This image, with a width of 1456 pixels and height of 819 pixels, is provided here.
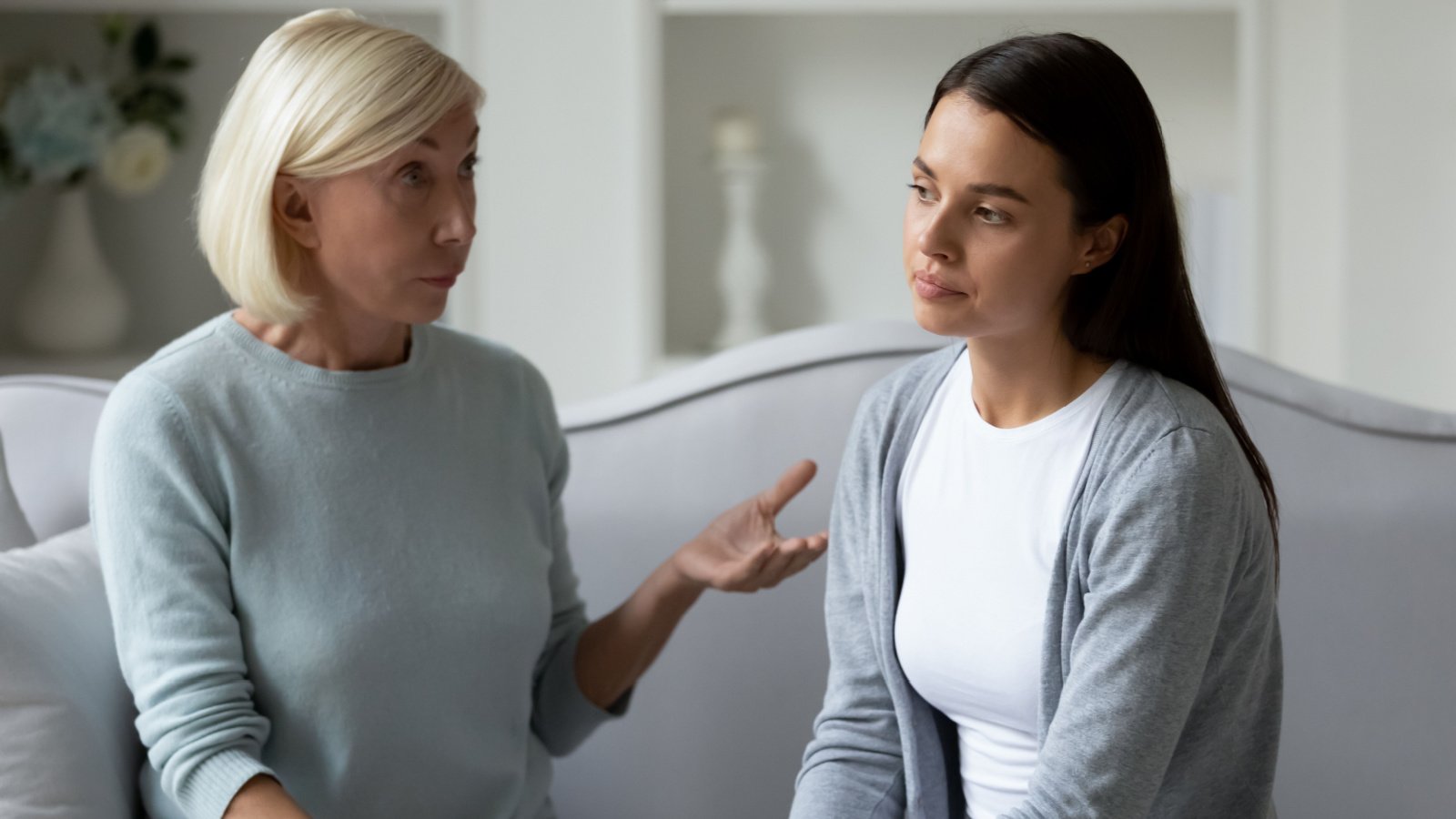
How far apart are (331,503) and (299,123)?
319 millimetres

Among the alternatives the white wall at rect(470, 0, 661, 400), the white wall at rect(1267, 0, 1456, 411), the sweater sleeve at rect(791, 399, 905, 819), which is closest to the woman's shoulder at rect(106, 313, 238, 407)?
the sweater sleeve at rect(791, 399, 905, 819)

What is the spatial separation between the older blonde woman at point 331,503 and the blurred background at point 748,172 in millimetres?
1201

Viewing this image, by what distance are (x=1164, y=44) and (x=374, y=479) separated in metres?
1.97

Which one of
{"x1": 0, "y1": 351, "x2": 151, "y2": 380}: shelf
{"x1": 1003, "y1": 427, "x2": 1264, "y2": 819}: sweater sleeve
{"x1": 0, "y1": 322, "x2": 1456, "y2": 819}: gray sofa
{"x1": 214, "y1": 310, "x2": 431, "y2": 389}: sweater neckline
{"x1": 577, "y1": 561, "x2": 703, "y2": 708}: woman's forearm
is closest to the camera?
{"x1": 1003, "y1": 427, "x2": 1264, "y2": 819}: sweater sleeve

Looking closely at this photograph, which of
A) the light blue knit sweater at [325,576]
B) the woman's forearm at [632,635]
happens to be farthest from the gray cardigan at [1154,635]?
the light blue knit sweater at [325,576]

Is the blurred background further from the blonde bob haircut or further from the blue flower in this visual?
the blonde bob haircut

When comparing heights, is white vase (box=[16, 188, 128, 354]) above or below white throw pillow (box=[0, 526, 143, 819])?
above

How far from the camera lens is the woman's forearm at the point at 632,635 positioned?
4.36 ft

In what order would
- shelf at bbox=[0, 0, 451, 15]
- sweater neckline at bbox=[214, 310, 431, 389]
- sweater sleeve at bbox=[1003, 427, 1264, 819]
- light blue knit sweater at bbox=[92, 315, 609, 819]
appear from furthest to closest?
1. shelf at bbox=[0, 0, 451, 15]
2. sweater neckline at bbox=[214, 310, 431, 389]
3. light blue knit sweater at bbox=[92, 315, 609, 819]
4. sweater sleeve at bbox=[1003, 427, 1264, 819]

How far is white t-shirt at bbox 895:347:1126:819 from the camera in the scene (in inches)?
42.7

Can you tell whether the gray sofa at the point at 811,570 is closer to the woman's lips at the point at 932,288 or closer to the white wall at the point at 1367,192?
the woman's lips at the point at 932,288

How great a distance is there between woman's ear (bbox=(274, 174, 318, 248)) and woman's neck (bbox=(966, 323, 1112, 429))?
1.84 ft

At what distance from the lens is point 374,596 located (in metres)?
1.20

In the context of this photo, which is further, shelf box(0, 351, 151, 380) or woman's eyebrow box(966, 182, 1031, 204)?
shelf box(0, 351, 151, 380)
